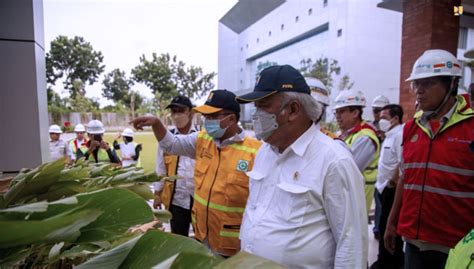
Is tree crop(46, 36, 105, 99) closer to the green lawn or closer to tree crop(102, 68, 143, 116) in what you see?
tree crop(102, 68, 143, 116)

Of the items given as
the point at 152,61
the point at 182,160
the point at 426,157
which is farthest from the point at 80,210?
the point at 152,61

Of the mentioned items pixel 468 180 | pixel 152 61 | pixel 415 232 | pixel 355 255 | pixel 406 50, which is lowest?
pixel 415 232

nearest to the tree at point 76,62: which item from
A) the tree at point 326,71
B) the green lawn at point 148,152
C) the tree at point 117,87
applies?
the tree at point 117,87

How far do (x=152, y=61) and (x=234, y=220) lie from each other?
3740 cm

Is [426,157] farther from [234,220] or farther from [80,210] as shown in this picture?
[80,210]

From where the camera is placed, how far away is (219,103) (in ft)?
7.45

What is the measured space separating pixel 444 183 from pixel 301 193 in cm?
107

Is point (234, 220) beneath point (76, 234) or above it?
beneath

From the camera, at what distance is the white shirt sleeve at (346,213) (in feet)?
4.18

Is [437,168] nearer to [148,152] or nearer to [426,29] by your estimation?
[426,29]

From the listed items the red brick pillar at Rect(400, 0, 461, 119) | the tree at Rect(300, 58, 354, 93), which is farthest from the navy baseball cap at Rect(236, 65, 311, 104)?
the tree at Rect(300, 58, 354, 93)

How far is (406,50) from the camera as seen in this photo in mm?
4723

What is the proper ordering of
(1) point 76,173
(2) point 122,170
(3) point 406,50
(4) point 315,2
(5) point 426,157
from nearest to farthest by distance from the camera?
(1) point 76,173, (2) point 122,170, (5) point 426,157, (3) point 406,50, (4) point 315,2

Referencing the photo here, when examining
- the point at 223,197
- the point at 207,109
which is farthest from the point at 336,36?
the point at 223,197
